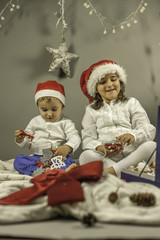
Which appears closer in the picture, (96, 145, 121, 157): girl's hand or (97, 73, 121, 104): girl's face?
(96, 145, 121, 157): girl's hand

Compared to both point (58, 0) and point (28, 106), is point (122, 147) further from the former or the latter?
point (58, 0)

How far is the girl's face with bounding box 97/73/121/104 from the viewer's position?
164 cm

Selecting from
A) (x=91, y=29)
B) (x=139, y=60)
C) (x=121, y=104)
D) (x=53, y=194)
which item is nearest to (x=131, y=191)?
(x=53, y=194)

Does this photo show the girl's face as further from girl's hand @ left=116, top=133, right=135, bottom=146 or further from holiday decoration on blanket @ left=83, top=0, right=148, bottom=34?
holiday decoration on blanket @ left=83, top=0, right=148, bottom=34

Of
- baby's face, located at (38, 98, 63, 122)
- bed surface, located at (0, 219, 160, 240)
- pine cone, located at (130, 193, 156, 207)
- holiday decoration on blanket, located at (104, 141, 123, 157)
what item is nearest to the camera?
bed surface, located at (0, 219, 160, 240)

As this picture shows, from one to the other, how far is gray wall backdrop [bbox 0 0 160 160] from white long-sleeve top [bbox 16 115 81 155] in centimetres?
24

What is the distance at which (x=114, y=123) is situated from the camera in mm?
1646

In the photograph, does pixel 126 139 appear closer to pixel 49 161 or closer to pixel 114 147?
pixel 114 147

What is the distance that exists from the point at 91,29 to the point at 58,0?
0.33 metres

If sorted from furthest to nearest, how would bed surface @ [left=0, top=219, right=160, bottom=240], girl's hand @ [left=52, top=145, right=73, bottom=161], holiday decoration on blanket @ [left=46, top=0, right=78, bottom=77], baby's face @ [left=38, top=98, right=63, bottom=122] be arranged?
holiday decoration on blanket @ [left=46, top=0, right=78, bottom=77] < baby's face @ [left=38, top=98, right=63, bottom=122] < girl's hand @ [left=52, top=145, right=73, bottom=161] < bed surface @ [left=0, top=219, right=160, bottom=240]

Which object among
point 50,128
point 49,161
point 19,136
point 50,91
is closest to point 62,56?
point 50,91

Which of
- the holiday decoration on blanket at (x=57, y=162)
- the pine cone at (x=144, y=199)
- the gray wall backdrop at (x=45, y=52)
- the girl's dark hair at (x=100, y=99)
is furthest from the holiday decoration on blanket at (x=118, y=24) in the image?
the pine cone at (x=144, y=199)

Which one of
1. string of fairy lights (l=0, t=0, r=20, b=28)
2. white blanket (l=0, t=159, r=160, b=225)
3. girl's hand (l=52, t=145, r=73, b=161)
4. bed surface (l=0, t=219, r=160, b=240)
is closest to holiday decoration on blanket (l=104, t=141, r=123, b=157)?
girl's hand (l=52, t=145, r=73, b=161)

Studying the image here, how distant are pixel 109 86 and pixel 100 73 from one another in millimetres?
99
